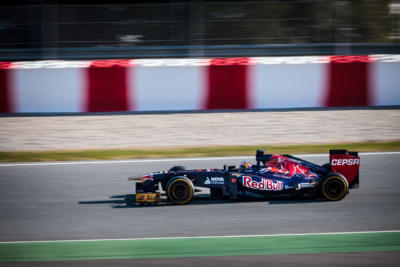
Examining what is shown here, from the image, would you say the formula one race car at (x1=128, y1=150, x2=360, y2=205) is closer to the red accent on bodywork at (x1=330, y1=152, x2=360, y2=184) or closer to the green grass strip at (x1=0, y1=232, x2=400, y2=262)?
the red accent on bodywork at (x1=330, y1=152, x2=360, y2=184)

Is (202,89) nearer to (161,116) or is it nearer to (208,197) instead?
(161,116)

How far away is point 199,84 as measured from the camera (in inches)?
432

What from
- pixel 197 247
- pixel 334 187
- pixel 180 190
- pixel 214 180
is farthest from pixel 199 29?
pixel 197 247

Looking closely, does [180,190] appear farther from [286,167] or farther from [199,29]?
[199,29]

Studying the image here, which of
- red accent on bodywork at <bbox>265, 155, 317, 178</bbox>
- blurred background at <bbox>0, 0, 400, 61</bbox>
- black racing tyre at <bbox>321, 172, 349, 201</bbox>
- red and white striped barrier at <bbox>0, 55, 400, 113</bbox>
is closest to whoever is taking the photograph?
black racing tyre at <bbox>321, 172, 349, 201</bbox>

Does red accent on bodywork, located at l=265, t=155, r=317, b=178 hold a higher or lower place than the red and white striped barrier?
lower

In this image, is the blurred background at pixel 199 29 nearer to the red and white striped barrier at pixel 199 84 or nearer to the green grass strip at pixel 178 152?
the red and white striped barrier at pixel 199 84

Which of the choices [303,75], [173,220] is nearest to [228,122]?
[303,75]

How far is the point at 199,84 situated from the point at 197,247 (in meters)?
6.38

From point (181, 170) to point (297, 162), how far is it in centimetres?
141

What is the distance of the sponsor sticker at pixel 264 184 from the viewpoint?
6146 mm

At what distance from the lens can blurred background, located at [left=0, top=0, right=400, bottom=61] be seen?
41.5 ft

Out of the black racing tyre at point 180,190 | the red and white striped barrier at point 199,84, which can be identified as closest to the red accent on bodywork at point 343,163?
the black racing tyre at point 180,190

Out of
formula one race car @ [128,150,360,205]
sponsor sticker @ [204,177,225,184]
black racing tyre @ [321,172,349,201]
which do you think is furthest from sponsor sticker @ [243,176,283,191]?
black racing tyre @ [321,172,349,201]
